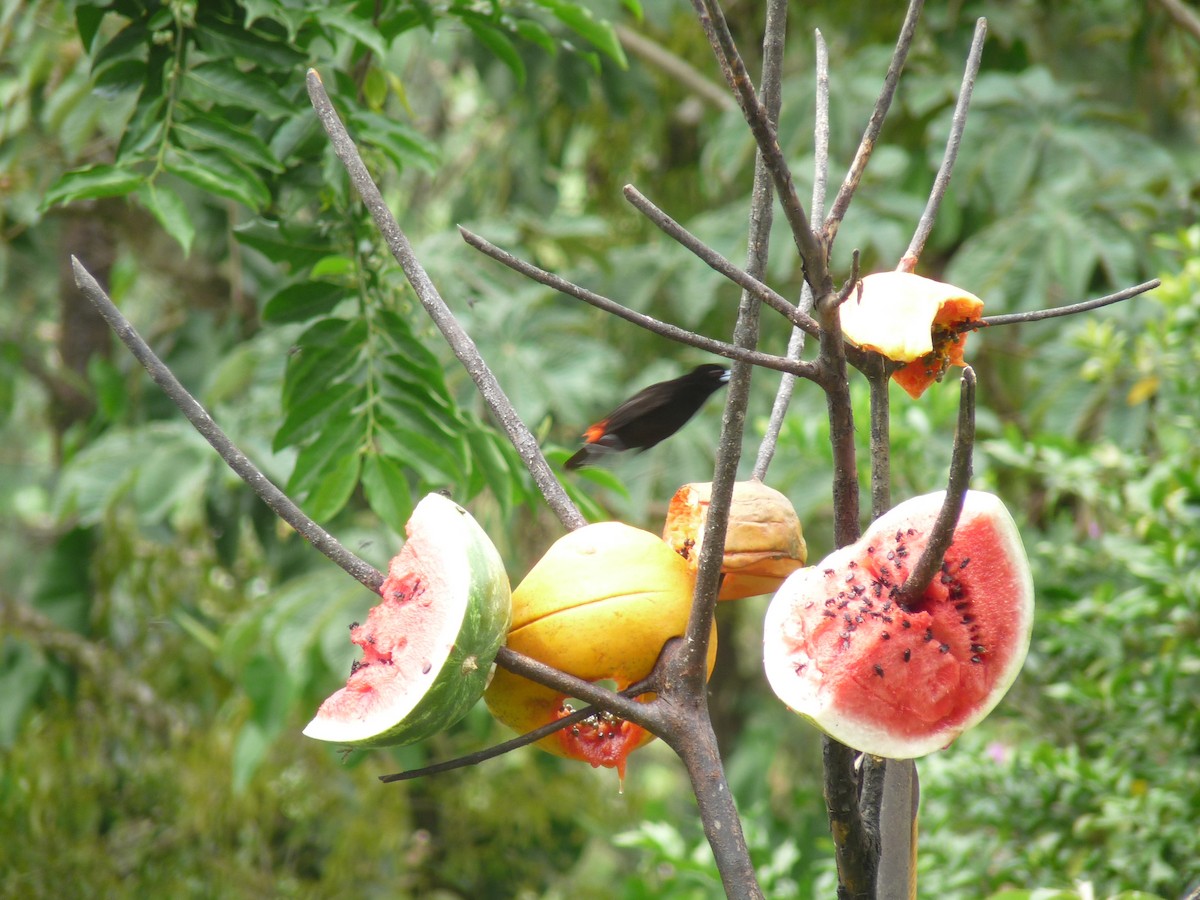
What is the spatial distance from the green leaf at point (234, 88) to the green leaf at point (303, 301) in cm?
18

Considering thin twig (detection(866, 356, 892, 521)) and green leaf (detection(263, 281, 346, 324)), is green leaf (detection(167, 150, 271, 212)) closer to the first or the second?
green leaf (detection(263, 281, 346, 324))

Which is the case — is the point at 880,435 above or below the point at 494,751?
above

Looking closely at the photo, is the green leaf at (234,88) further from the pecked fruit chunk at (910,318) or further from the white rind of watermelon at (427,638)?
the pecked fruit chunk at (910,318)

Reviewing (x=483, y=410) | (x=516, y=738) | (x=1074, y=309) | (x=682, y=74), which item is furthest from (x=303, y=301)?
(x=682, y=74)

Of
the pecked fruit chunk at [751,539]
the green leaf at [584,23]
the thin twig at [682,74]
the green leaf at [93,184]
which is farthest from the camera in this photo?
the thin twig at [682,74]

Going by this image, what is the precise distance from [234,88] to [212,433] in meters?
0.66

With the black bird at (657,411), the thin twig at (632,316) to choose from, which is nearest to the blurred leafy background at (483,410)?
the black bird at (657,411)

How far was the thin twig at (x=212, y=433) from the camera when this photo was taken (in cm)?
61

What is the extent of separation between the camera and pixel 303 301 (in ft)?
3.91

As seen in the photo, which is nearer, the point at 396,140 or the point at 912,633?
the point at 912,633

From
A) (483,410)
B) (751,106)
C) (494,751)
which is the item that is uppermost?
(751,106)

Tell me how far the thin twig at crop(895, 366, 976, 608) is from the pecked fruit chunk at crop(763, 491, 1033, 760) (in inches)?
0.8

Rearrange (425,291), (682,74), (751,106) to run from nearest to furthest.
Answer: (751,106) → (425,291) → (682,74)

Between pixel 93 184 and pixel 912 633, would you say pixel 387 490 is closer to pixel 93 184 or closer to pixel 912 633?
pixel 93 184
